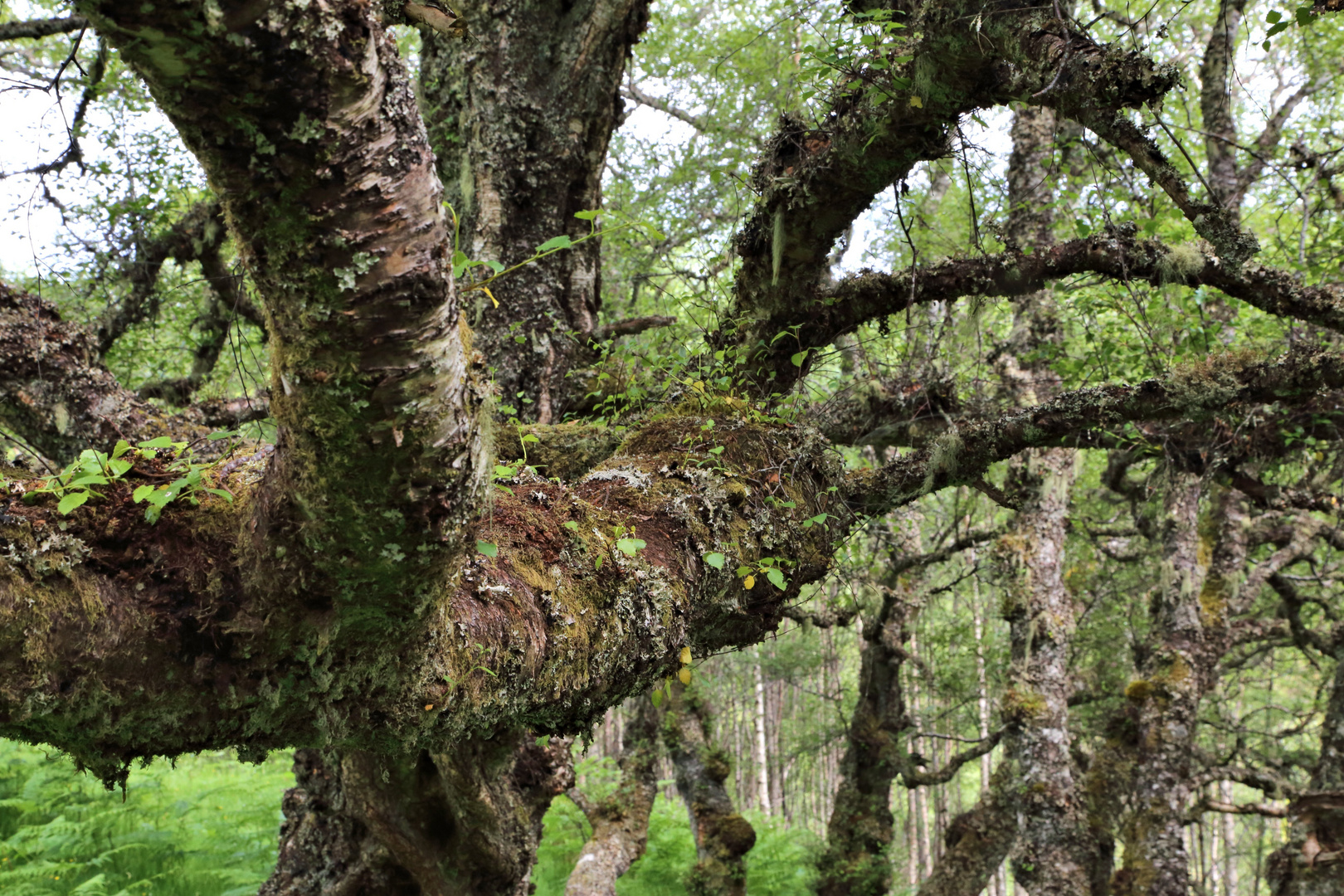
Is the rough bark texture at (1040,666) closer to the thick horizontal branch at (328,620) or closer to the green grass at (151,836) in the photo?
the green grass at (151,836)

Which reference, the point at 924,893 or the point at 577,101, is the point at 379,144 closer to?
the point at 577,101

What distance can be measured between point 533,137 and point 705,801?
703cm

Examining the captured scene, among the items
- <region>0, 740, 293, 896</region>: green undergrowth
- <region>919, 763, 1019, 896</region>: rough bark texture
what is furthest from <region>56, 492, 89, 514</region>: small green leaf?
<region>919, 763, 1019, 896</region>: rough bark texture

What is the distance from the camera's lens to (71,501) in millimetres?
1552

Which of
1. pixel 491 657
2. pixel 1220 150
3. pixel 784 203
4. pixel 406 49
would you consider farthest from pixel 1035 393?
pixel 406 49

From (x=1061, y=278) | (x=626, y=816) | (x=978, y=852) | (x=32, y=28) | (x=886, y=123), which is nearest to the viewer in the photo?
(x=886, y=123)

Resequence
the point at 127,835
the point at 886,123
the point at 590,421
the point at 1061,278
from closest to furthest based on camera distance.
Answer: the point at 886,123, the point at 1061,278, the point at 590,421, the point at 127,835

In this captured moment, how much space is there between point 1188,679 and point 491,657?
26.3ft

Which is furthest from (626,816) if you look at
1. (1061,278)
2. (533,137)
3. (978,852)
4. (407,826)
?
(1061,278)

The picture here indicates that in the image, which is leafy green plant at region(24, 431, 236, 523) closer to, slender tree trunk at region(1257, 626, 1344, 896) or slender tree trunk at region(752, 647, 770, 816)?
slender tree trunk at region(1257, 626, 1344, 896)

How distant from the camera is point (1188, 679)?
25.4 ft

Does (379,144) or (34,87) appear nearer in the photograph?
(379,144)

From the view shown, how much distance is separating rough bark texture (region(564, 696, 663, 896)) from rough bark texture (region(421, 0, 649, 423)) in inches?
144

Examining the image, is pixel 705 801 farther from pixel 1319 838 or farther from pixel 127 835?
pixel 1319 838
